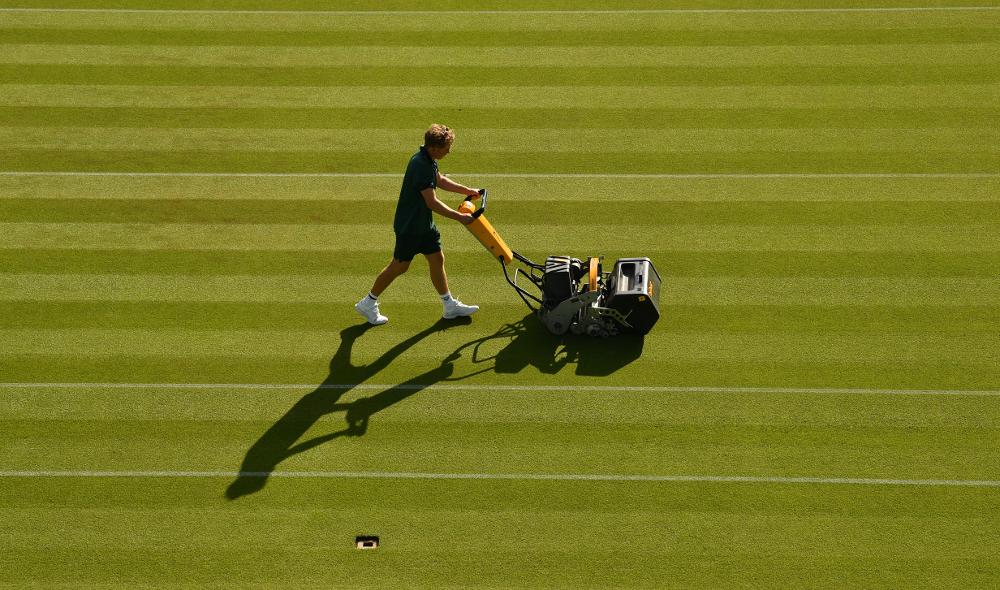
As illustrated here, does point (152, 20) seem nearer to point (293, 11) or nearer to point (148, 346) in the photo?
point (293, 11)

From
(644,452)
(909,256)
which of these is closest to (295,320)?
(644,452)

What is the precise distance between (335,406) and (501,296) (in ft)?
6.91

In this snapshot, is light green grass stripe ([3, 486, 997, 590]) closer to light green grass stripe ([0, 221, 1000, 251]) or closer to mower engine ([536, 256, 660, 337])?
mower engine ([536, 256, 660, 337])

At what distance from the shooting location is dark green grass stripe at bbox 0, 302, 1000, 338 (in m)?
10.2

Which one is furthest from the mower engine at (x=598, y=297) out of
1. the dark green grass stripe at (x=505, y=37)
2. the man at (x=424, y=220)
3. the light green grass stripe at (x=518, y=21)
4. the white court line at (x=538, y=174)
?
the light green grass stripe at (x=518, y=21)

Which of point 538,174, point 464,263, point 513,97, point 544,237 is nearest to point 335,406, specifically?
point 464,263

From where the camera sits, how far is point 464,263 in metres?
11.2

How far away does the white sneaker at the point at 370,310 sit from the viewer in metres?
10.4

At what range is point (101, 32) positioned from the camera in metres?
14.8

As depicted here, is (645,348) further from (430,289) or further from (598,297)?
(430,289)

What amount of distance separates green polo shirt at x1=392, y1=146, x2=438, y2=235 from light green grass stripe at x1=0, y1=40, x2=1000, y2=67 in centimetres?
477

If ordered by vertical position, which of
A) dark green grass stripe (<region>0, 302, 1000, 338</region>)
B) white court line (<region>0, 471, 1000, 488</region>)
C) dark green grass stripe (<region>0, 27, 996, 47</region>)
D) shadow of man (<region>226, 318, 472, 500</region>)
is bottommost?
white court line (<region>0, 471, 1000, 488</region>)

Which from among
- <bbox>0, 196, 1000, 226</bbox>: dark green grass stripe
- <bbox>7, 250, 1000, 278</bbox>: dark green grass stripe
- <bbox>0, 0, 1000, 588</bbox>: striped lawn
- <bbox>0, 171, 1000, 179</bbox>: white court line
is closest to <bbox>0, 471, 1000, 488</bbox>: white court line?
<bbox>0, 0, 1000, 588</bbox>: striped lawn

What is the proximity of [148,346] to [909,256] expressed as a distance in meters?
7.26
